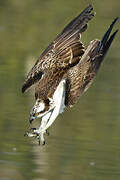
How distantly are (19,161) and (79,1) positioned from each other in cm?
1440

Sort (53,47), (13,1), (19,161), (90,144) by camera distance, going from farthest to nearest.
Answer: (13,1), (90,144), (19,161), (53,47)

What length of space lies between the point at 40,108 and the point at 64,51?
0.76m

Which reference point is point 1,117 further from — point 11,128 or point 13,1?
point 13,1

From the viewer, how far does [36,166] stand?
9.52 metres

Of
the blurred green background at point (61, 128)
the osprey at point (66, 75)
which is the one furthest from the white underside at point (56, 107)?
the blurred green background at point (61, 128)

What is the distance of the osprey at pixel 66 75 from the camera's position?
8312mm

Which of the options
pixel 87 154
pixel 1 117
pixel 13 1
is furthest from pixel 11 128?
pixel 13 1

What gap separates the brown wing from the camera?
865 cm

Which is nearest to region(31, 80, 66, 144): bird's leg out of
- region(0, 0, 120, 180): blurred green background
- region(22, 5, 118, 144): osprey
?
region(22, 5, 118, 144): osprey

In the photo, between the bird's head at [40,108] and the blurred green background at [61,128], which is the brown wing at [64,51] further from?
the blurred green background at [61,128]

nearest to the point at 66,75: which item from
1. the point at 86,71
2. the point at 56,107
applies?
the point at 86,71

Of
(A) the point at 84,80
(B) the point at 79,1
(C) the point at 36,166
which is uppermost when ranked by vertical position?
(B) the point at 79,1

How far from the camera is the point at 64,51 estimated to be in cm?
883

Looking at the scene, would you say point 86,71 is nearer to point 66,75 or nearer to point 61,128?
point 66,75
